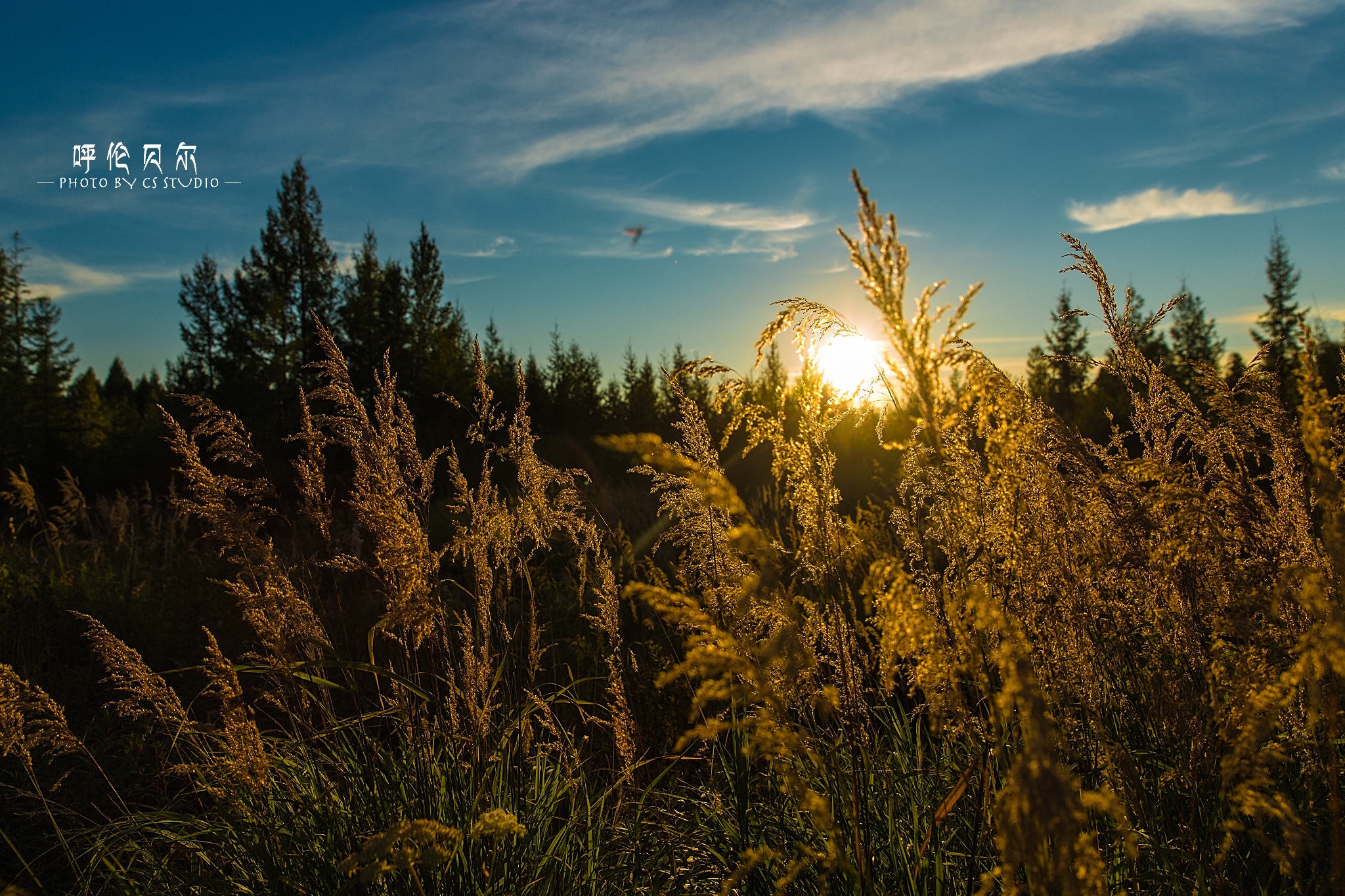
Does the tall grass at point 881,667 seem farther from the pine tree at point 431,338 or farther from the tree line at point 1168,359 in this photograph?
the pine tree at point 431,338

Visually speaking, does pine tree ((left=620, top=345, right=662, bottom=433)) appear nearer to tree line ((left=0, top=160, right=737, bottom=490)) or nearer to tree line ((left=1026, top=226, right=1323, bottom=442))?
tree line ((left=0, top=160, right=737, bottom=490))

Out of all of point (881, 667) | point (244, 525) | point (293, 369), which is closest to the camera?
point (881, 667)

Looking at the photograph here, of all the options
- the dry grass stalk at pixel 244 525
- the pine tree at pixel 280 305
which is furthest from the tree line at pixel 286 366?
the dry grass stalk at pixel 244 525

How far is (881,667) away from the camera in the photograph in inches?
57.5

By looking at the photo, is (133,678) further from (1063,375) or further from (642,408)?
(1063,375)

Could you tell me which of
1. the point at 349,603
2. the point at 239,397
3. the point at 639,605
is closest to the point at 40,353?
the point at 239,397

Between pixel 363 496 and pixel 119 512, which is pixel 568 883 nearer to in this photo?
pixel 363 496

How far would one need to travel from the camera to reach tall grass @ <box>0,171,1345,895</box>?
1298 millimetres

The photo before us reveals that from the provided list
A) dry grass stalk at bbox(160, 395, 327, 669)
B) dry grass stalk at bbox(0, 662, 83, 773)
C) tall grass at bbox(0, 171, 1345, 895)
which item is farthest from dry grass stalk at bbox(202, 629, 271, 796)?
dry grass stalk at bbox(0, 662, 83, 773)

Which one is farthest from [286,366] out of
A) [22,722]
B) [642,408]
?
[22,722]

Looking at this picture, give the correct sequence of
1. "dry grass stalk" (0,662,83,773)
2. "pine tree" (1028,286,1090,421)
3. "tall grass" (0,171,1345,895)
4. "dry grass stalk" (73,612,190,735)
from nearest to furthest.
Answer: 1. "tall grass" (0,171,1345,895)
2. "dry grass stalk" (0,662,83,773)
3. "dry grass stalk" (73,612,190,735)
4. "pine tree" (1028,286,1090,421)

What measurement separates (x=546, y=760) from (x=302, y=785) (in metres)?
0.99

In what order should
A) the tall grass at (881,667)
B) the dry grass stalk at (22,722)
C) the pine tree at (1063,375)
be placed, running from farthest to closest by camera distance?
1. the pine tree at (1063,375)
2. the dry grass stalk at (22,722)
3. the tall grass at (881,667)

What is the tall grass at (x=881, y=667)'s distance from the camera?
130 centimetres
